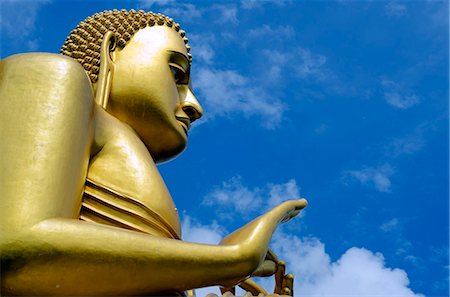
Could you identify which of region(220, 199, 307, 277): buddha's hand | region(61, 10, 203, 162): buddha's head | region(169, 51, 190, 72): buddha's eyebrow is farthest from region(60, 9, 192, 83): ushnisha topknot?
region(220, 199, 307, 277): buddha's hand

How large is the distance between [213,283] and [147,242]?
0.43 metres

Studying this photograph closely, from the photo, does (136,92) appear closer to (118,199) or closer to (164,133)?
(164,133)

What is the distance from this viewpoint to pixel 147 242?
3.42 m

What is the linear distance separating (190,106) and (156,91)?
365 mm

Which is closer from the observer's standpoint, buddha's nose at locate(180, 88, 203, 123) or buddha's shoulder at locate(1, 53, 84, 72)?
buddha's shoulder at locate(1, 53, 84, 72)

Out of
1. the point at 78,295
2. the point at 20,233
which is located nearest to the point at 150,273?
the point at 78,295

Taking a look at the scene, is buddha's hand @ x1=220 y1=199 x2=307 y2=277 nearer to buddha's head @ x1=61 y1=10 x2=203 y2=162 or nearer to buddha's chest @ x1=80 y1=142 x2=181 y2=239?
buddha's chest @ x1=80 y1=142 x2=181 y2=239

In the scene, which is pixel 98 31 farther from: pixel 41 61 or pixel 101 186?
pixel 101 186

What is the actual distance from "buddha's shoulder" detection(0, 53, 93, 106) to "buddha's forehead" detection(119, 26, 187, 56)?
1.00m

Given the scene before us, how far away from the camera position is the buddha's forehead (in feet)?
16.5

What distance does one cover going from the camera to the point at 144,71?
4.85 meters

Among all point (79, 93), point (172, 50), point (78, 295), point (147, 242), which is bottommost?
point (78, 295)

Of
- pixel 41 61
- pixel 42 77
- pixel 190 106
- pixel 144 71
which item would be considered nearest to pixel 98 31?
pixel 144 71

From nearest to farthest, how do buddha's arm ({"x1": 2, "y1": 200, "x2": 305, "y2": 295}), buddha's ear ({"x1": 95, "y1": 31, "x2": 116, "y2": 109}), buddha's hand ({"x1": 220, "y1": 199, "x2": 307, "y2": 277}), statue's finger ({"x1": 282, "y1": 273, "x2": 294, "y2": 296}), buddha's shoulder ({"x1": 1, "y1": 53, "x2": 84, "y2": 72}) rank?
buddha's arm ({"x1": 2, "y1": 200, "x2": 305, "y2": 295}) → buddha's hand ({"x1": 220, "y1": 199, "x2": 307, "y2": 277}) → buddha's shoulder ({"x1": 1, "y1": 53, "x2": 84, "y2": 72}) → statue's finger ({"x1": 282, "y1": 273, "x2": 294, "y2": 296}) → buddha's ear ({"x1": 95, "y1": 31, "x2": 116, "y2": 109})
